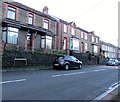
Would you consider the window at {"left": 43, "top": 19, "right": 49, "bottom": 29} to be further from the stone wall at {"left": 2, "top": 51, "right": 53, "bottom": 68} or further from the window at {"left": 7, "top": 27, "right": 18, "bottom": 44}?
the window at {"left": 7, "top": 27, "right": 18, "bottom": 44}

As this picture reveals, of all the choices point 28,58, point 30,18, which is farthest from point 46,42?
point 28,58

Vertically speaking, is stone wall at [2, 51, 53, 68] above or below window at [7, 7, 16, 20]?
Result: below

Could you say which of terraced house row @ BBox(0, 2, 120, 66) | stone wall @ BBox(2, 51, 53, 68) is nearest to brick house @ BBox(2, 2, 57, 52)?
terraced house row @ BBox(0, 2, 120, 66)

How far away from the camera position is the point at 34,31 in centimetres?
2862

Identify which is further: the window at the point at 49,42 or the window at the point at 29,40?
the window at the point at 49,42

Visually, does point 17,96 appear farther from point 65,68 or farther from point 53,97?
point 65,68

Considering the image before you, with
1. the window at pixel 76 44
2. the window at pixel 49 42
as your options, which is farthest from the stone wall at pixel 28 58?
the window at pixel 76 44

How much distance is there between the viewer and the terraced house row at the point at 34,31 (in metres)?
24.8

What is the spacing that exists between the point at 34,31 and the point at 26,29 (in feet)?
5.36

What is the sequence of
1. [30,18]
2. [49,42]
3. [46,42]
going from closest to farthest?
[30,18]
[46,42]
[49,42]

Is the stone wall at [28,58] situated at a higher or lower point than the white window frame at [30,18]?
lower

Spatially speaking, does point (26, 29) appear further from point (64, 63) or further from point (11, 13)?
point (64, 63)

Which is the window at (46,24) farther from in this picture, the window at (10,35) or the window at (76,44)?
the window at (76,44)

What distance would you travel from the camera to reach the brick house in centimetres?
2464
